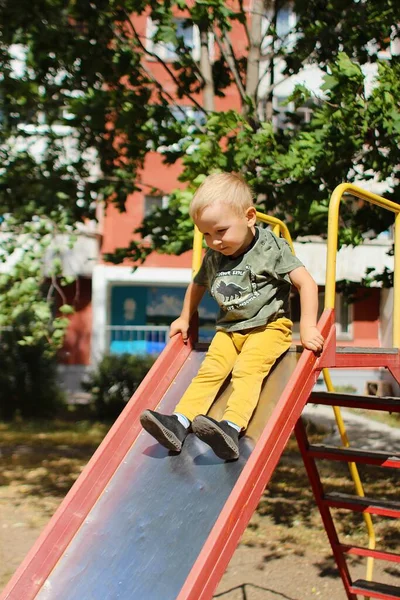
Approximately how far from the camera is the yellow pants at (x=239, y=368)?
266cm

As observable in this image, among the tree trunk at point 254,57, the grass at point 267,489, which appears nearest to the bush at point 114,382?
the grass at point 267,489

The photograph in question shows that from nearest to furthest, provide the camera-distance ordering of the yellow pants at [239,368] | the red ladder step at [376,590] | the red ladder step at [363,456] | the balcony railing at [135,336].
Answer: the yellow pants at [239,368], the red ladder step at [363,456], the red ladder step at [376,590], the balcony railing at [135,336]

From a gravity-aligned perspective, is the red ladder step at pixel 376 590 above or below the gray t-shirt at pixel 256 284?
below

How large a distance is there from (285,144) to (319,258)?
35.1ft

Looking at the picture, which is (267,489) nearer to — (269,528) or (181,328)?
(269,528)

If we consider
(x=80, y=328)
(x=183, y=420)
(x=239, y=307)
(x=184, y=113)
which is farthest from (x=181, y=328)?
(x=80, y=328)

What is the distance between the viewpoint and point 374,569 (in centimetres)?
477

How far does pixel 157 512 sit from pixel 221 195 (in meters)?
1.12

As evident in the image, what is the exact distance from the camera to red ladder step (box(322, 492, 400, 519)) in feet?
10.9

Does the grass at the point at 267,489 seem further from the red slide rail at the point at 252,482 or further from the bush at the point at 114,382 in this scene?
the red slide rail at the point at 252,482

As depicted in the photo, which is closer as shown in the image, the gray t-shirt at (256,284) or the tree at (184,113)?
the gray t-shirt at (256,284)

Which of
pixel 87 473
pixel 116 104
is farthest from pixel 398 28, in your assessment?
pixel 87 473

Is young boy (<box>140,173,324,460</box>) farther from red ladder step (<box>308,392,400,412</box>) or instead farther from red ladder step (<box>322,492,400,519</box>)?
red ladder step (<box>322,492,400,519</box>)

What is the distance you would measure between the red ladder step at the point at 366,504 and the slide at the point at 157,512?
38.5 inches
